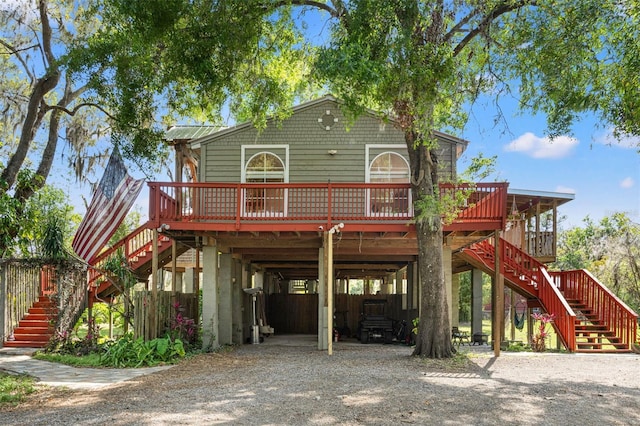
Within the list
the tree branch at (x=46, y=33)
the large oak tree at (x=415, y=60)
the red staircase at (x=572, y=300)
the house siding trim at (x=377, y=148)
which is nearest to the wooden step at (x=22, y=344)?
the large oak tree at (x=415, y=60)

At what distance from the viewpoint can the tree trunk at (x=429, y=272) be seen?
522 inches

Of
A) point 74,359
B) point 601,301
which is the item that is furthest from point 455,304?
point 74,359

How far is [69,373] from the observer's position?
11.4 meters

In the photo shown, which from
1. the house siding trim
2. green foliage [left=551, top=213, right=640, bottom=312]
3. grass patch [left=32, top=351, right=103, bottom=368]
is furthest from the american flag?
green foliage [left=551, top=213, right=640, bottom=312]

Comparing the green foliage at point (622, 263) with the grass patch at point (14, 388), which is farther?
the green foliage at point (622, 263)

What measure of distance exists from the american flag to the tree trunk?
6.43 meters

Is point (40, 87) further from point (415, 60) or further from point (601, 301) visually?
point (601, 301)

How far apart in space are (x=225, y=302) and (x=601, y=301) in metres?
10.1

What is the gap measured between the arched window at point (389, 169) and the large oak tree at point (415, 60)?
325cm

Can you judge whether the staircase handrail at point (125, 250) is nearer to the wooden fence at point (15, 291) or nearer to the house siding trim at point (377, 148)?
the wooden fence at point (15, 291)

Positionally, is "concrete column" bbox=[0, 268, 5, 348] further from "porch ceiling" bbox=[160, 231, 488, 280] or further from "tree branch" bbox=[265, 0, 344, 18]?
"tree branch" bbox=[265, 0, 344, 18]

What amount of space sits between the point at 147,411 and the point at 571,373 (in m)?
7.68

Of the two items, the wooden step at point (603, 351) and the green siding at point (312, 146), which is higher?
the green siding at point (312, 146)

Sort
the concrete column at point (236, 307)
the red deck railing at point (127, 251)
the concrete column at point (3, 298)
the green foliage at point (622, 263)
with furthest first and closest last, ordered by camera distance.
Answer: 1. the green foliage at point (622, 263)
2. the concrete column at point (236, 307)
3. the red deck railing at point (127, 251)
4. the concrete column at point (3, 298)
